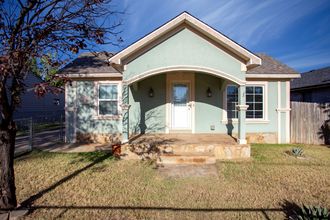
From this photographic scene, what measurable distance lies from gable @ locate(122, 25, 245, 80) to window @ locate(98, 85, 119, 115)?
2.22 metres

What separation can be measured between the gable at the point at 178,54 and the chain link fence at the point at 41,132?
4951mm

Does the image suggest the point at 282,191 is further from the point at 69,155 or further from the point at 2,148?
the point at 69,155

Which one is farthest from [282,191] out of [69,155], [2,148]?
[69,155]

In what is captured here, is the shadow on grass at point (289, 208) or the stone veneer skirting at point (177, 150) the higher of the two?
the stone veneer skirting at point (177, 150)

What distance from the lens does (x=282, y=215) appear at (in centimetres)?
271

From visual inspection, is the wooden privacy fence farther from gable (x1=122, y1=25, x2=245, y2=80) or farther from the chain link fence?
the chain link fence

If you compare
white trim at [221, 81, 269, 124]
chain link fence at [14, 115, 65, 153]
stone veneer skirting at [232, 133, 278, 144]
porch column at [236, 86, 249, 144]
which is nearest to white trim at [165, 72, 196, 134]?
white trim at [221, 81, 269, 124]

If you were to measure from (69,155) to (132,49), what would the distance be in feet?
14.4

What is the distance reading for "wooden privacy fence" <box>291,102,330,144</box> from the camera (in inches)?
289

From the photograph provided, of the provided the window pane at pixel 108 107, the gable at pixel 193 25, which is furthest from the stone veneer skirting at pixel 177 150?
the gable at pixel 193 25

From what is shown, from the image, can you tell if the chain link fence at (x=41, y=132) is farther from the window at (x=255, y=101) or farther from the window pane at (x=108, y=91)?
the window at (x=255, y=101)

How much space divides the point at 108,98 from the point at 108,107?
421 mm

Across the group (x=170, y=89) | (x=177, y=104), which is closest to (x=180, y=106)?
(x=177, y=104)

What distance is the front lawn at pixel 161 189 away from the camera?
2.81 meters
